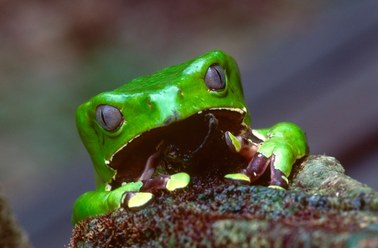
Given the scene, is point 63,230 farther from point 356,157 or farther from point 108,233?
point 108,233

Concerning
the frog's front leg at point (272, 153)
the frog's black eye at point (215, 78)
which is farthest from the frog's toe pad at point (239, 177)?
the frog's black eye at point (215, 78)

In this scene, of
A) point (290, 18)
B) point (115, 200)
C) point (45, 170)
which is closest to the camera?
point (115, 200)

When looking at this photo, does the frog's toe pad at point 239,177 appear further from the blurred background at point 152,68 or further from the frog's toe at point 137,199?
the blurred background at point 152,68

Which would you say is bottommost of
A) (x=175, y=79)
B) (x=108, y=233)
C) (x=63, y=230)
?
(x=63, y=230)

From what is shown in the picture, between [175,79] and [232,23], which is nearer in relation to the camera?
[175,79]

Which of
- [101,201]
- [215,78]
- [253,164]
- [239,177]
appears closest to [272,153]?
[253,164]

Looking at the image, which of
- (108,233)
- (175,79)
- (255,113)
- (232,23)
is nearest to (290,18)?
(232,23)

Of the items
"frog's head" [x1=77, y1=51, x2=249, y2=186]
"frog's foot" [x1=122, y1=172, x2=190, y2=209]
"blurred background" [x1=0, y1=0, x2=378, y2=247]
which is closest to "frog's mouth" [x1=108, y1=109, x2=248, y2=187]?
"frog's head" [x1=77, y1=51, x2=249, y2=186]
